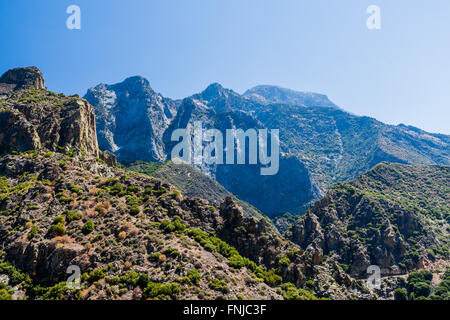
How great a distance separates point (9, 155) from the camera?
49531 millimetres

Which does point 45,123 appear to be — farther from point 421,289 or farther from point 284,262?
point 421,289

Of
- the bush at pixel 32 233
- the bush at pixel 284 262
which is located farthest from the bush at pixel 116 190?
the bush at pixel 284 262

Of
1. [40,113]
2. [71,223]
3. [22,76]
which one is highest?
[22,76]

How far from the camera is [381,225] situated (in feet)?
278

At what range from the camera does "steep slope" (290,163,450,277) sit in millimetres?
76250

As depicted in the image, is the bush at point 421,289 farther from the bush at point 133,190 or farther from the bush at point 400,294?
the bush at point 133,190

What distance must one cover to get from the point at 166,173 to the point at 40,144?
8972cm

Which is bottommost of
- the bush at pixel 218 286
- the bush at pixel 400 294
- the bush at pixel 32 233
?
the bush at pixel 400 294

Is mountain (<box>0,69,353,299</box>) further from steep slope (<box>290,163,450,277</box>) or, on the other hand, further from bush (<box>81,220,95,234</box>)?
steep slope (<box>290,163,450,277</box>)

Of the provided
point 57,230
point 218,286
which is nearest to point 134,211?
point 57,230

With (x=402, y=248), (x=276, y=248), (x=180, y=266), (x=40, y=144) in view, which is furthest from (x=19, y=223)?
(x=402, y=248)

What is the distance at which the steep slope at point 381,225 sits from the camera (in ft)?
250
